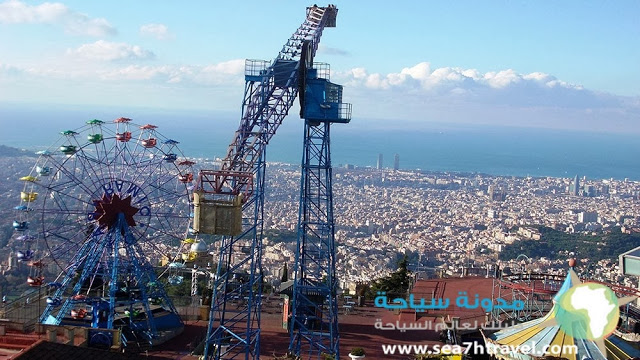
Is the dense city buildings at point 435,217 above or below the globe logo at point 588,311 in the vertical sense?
below

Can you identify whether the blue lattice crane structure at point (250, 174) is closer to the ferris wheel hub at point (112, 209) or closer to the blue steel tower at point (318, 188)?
the blue steel tower at point (318, 188)

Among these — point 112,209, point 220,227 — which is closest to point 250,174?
point 220,227

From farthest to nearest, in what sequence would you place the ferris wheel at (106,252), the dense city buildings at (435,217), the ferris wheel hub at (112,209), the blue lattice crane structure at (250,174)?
the dense city buildings at (435,217) → the ferris wheel hub at (112,209) → the ferris wheel at (106,252) → the blue lattice crane structure at (250,174)

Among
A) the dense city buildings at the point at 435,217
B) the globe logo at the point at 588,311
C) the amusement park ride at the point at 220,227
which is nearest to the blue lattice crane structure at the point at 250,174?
the amusement park ride at the point at 220,227

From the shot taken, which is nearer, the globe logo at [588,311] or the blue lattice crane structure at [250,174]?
the globe logo at [588,311]

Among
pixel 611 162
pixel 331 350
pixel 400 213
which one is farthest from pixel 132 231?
pixel 611 162

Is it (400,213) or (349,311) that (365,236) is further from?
(349,311)

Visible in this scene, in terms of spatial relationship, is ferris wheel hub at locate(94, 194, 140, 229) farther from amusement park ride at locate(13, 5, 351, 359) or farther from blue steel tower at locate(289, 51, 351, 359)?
blue steel tower at locate(289, 51, 351, 359)
